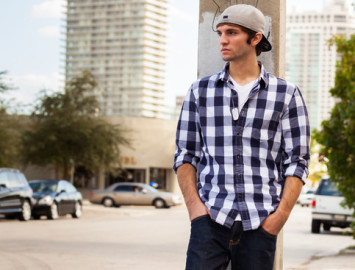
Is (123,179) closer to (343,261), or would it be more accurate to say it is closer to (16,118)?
(16,118)

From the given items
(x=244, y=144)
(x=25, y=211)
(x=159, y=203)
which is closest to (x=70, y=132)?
(x=159, y=203)

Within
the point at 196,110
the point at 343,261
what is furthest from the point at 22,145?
the point at 196,110

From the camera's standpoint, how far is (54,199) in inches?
1038

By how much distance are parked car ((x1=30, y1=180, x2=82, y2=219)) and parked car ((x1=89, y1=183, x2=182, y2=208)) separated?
12.7m

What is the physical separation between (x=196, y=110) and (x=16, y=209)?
69.1 ft

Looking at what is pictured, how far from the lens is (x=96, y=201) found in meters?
42.0

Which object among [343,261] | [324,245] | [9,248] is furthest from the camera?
[324,245]

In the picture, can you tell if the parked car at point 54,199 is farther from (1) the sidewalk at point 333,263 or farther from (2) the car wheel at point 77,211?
(1) the sidewalk at point 333,263

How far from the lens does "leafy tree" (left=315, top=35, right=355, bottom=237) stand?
15477 millimetres

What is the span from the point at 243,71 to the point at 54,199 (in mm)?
23192

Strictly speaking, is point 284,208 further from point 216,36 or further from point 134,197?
point 134,197

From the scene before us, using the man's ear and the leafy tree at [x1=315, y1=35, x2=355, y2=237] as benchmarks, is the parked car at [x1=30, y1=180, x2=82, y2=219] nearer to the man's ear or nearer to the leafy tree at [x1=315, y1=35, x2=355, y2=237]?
the leafy tree at [x1=315, y1=35, x2=355, y2=237]

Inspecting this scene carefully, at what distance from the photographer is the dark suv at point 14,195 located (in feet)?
76.5

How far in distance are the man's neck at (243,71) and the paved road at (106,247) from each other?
7953 mm
